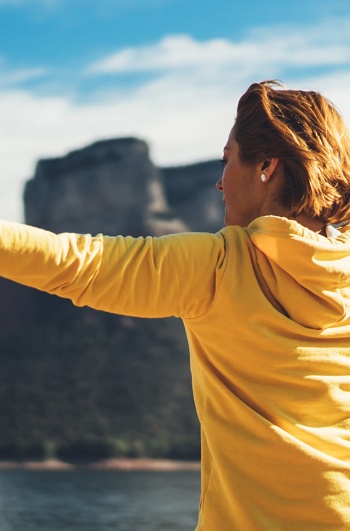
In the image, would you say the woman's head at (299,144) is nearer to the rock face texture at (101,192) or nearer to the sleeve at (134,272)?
the sleeve at (134,272)

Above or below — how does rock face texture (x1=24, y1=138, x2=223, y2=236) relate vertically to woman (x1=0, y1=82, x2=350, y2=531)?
below

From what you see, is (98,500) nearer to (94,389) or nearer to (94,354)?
(94,389)

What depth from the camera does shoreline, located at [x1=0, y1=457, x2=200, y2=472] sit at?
57094mm

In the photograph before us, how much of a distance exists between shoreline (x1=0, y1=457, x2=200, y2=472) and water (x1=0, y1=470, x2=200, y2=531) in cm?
37

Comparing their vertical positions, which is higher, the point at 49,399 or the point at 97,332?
the point at 97,332

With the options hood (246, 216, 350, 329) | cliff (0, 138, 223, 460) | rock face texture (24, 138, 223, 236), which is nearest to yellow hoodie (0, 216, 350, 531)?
hood (246, 216, 350, 329)

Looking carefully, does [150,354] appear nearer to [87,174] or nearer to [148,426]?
[148,426]

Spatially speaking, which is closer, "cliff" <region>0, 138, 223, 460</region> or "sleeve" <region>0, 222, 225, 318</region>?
"sleeve" <region>0, 222, 225, 318</region>

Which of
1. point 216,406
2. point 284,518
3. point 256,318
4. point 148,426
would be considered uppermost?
point 256,318

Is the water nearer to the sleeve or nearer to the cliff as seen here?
the cliff

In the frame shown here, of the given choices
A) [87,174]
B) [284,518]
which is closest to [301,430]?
[284,518]

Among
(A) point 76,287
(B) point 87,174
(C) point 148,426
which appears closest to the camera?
(A) point 76,287

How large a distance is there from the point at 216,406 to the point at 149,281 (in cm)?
19

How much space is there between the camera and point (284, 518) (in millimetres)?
1188
